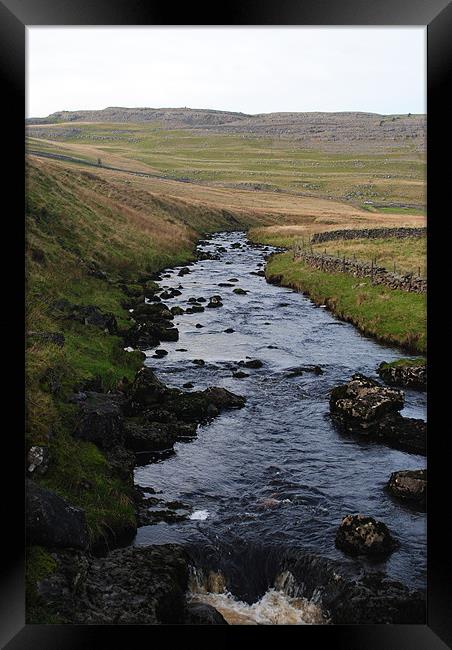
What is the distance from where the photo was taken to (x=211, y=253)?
40000 mm

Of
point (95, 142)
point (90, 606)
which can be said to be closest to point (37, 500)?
point (90, 606)

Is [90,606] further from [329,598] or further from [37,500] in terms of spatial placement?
[329,598]

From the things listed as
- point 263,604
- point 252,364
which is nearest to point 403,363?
point 252,364

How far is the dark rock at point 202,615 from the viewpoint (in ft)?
25.8

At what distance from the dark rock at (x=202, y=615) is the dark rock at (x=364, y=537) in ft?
7.25

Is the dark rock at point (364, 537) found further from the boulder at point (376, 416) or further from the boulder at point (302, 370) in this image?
the boulder at point (302, 370)

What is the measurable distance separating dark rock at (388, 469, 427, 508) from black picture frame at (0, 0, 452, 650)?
171 inches

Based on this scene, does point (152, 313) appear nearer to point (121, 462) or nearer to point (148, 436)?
point (148, 436)

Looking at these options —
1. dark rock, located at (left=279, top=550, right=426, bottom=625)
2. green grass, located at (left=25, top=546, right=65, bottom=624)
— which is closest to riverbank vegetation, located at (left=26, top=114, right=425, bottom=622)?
green grass, located at (left=25, top=546, right=65, bottom=624)

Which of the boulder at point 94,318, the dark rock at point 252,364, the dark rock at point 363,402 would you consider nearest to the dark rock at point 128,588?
the dark rock at point 363,402

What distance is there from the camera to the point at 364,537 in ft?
30.5

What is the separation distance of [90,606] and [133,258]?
25563 mm
